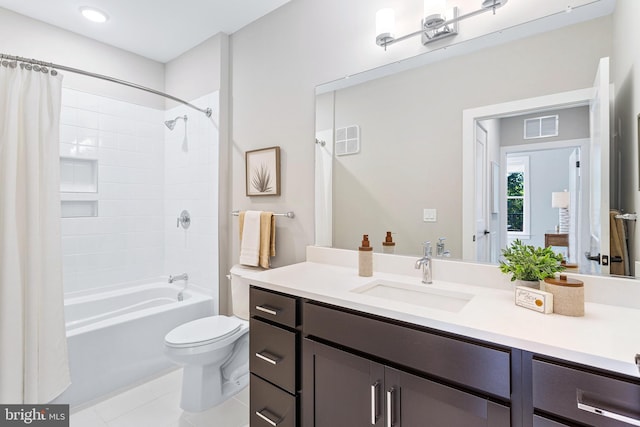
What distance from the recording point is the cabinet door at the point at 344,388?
107 centimetres

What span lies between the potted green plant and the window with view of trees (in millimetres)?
142

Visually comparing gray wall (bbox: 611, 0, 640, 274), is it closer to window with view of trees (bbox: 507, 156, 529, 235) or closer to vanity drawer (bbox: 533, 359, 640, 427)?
window with view of trees (bbox: 507, 156, 529, 235)

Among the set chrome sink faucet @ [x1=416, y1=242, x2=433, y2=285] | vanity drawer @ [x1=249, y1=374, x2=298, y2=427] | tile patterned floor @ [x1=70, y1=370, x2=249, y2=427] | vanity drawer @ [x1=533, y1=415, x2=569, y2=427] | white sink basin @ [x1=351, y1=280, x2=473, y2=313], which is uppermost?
chrome sink faucet @ [x1=416, y1=242, x2=433, y2=285]

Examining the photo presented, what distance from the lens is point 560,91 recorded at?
3.93 feet

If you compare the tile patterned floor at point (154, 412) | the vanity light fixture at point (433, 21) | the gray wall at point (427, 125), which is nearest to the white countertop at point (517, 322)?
the gray wall at point (427, 125)

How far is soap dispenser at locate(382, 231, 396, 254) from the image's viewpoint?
1631 millimetres

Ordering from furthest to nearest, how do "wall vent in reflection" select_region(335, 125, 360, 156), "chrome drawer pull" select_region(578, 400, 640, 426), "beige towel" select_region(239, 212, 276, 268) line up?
"beige towel" select_region(239, 212, 276, 268) < "wall vent in reflection" select_region(335, 125, 360, 156) < "chrome drawer pull" select_region(578, 400, 640, 426)

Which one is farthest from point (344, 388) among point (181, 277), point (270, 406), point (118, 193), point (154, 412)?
point (118, 193)

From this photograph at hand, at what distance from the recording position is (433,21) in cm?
141

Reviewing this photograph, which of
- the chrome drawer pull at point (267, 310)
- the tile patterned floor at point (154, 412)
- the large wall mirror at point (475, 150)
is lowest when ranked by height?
the tile patterned floor at point (154, 412)

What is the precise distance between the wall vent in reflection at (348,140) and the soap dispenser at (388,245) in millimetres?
511

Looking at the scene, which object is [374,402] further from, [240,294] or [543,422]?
[240,294]

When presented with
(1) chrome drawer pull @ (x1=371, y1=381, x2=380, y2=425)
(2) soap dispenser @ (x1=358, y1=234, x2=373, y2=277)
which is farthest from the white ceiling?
(1) chrome drawer pull @ (x1=371, y1=381, x2=380, y2=425)

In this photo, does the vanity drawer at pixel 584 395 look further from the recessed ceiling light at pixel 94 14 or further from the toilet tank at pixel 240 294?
the recessed ceiling light at pixel 94 14
